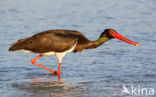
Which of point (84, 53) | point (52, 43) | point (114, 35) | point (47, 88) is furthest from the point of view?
point (84, 53)

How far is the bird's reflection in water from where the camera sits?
25.4ft

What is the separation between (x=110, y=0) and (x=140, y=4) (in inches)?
60.5

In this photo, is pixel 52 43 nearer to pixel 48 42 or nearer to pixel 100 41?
pixel 48 42

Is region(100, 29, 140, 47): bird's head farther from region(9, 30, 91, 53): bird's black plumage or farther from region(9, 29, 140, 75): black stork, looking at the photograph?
region(9, 30, 91, 53): bird's black plumage

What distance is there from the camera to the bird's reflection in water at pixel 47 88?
775cm

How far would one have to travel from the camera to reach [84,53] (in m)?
11.2

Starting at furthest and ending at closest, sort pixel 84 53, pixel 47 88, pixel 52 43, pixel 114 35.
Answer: pixel 84 53
pixel 114 35
pixel 52 43
pixel 47 88

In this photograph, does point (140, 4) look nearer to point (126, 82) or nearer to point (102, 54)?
point (102, 54)

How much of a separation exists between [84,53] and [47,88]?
10.6 ft

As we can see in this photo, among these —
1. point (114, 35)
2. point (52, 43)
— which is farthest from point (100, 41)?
point (52, 43)

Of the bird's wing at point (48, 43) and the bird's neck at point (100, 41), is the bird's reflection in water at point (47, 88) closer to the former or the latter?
the bird's wing at point (48, 43)

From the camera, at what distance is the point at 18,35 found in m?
12.8

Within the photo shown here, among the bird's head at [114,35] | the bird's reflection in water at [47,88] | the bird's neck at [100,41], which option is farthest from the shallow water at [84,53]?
the bird's head at [114,35]

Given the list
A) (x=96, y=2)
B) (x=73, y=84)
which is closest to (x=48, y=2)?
(x=96, y=2)
